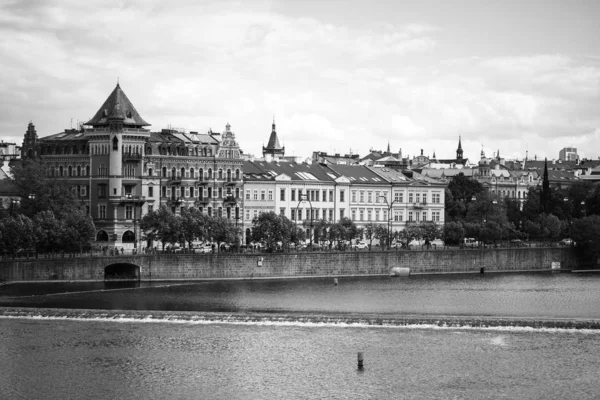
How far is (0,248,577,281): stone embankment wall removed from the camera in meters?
118

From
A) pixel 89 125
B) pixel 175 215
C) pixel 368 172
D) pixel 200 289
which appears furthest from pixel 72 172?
pixel 368 172

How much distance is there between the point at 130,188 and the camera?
139625mm

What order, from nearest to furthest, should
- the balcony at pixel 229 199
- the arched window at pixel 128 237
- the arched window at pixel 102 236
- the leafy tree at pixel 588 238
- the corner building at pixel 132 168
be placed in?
the arched window at pixel 128 237 < the arched window at pixel 102 236 < the corner building at pixel 132 168 < the balcony at pixel 229 199 < the leafy tree at pixel 588 238

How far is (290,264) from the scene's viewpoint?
130 meters

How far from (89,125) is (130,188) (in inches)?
355

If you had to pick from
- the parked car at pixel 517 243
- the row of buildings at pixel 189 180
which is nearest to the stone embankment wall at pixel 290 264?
the parked car at pixel 517 243

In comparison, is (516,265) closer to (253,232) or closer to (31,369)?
(253,232)

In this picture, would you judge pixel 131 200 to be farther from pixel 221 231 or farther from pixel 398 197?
pixel 398 197

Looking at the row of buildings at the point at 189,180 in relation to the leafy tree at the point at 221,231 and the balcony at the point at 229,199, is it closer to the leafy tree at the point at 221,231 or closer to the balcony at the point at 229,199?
the balcony at the point at 229,199

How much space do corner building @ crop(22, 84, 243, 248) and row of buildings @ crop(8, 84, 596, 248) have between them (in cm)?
11

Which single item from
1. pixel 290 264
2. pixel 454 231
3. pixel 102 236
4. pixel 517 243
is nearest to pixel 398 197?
pixel 454 231

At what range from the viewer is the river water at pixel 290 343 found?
235ft

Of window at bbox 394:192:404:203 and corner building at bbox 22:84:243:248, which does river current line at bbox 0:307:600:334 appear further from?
window at bbox 394:192:404:203

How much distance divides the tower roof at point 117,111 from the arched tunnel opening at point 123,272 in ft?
68.7
